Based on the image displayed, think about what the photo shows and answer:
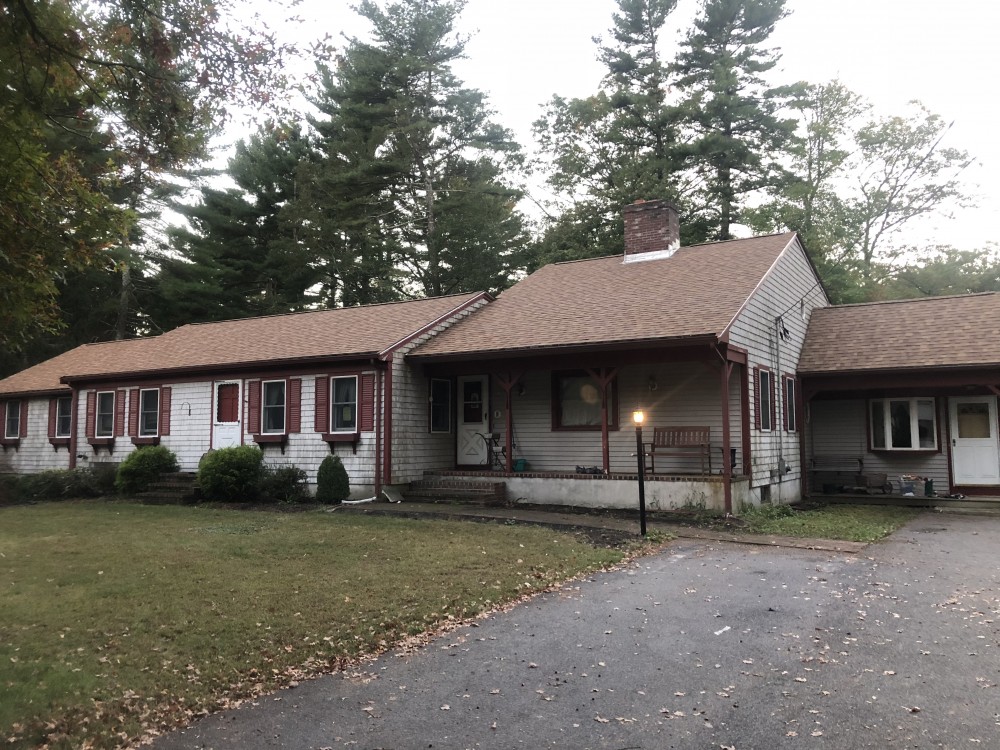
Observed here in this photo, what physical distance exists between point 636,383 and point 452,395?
426 centimetres

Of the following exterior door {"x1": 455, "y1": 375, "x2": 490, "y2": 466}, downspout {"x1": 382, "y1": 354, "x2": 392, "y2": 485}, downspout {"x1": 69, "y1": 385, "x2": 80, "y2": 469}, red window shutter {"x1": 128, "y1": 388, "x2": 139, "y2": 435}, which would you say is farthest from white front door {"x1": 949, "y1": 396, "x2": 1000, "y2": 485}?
downspout {"x1": 69, "y1": 385, "x2": 80, "y2": 469}

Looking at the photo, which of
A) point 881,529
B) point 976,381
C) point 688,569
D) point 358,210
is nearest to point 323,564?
point 688,569

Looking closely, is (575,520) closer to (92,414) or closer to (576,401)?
(576,401)

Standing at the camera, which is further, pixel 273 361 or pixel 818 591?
pixel 273 361

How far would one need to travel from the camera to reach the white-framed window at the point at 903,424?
51.1 feet

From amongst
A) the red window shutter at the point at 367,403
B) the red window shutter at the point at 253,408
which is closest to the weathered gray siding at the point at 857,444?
the red window shutter at the point at 367,403

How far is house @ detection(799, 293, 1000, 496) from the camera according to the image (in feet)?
48.3

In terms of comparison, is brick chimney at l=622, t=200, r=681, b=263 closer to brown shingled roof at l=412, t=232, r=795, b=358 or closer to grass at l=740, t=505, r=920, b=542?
brown shingled roof at l=412, t=232, r=795, b=358

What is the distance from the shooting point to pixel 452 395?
16578mm

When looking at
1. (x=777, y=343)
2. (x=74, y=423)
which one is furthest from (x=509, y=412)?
(x=74, y=423)

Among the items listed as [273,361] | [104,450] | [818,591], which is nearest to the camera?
[818,591]

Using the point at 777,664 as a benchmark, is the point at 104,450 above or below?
above

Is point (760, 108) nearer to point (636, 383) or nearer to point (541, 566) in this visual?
point (636, 383)

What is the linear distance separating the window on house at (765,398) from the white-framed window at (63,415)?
61.4 ft
